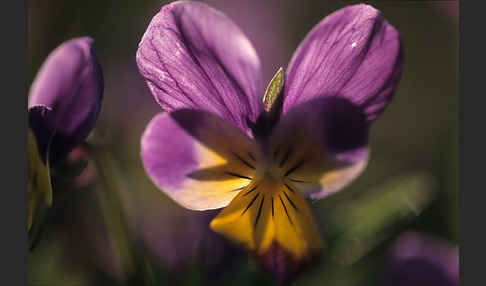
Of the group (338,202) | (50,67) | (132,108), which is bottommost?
(338,202)

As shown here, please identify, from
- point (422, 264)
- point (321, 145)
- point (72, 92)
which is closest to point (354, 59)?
point (321, 145)

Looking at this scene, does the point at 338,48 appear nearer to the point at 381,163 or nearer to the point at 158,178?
the point at 158,178

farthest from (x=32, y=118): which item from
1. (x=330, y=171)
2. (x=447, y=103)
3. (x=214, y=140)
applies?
(x=447, y=103)

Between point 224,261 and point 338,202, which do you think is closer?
point 224,261

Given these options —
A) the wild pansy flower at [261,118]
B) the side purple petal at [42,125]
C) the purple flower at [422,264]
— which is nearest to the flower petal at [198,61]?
the wild pansy flower at [261,118]

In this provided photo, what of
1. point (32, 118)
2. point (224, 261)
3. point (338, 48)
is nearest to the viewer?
point (338, 48)

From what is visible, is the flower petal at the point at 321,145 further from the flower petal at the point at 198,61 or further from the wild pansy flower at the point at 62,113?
the wild pansy flower at the point at 62,113
